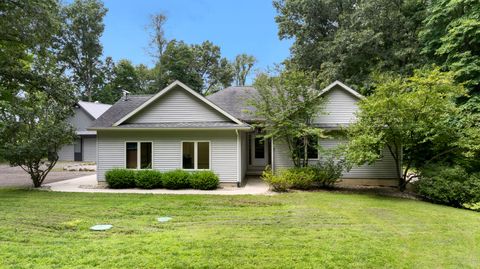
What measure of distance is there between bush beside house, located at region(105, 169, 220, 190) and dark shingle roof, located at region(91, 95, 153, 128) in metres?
2.34

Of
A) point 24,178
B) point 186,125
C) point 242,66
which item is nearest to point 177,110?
point 186,125

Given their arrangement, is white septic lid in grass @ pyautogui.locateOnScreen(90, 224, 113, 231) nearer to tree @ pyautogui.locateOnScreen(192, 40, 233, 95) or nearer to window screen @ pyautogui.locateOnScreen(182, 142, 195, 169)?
window screen @ pyautogui.locateOnScreen(182, 142, 195, 169)

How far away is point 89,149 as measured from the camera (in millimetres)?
27641

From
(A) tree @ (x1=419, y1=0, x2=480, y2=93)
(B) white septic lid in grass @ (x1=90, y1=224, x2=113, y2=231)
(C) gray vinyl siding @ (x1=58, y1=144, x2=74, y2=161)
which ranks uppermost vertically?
(A) tree @ (x1=419, y1=0, x2=480, y2=93)

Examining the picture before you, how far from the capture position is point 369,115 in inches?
468

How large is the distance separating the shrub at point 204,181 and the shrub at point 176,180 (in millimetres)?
244

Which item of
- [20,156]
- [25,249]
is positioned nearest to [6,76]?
[20,156]

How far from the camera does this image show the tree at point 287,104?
43.2ft

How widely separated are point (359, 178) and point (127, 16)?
17823 millimetres

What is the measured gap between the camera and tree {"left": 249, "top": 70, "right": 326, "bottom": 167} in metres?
13.2

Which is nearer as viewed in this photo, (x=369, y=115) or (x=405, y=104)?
(x=405, y=104)

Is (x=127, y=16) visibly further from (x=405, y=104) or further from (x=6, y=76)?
(x=405, y=104)

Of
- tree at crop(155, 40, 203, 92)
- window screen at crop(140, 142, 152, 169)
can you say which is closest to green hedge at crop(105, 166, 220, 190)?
window screen at crop(140, 142, 152, 169)

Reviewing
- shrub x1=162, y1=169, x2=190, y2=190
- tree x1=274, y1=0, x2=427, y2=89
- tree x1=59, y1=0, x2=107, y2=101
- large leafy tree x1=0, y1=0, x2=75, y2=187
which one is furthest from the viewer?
tree x1=59, y1=0, x2=107, y2=101
